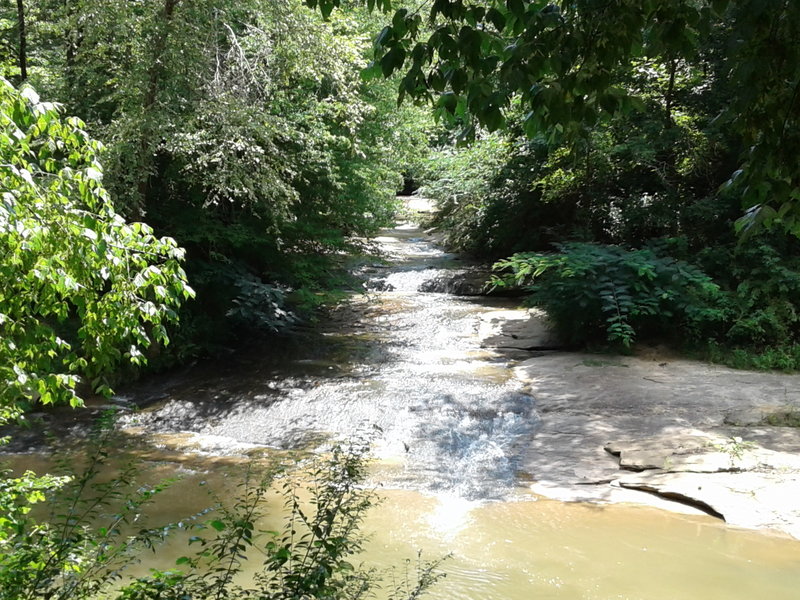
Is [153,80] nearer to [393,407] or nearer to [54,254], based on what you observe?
[393,407]

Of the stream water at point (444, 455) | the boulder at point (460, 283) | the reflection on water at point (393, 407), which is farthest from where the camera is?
the boulder at point (460, 283)

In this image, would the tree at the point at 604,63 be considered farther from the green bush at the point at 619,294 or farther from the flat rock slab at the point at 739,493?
the green bush at the point at 619,294

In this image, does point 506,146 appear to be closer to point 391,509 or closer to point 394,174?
point 394,174

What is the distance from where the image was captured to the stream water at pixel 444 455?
4582 mm

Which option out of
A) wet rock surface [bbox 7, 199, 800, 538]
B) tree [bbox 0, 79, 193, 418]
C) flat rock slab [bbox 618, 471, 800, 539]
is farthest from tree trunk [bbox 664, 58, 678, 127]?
tree [bbox 0, 79, 193, 418]

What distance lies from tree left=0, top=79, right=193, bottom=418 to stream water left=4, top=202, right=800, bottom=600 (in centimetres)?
124

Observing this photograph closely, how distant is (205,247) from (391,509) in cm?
633

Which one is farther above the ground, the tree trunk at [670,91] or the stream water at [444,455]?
the tree trunk at [670,91]

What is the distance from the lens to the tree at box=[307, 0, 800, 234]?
2.15m

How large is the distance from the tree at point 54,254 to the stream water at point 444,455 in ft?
4.05

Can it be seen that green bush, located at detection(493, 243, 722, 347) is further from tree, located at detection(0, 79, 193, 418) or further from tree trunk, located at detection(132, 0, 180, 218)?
tree, located at detection(0, 79, 193, 418)

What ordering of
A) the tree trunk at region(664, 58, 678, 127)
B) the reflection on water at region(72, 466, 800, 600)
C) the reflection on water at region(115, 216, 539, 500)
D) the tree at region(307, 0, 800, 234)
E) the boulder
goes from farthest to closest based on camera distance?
the boulder → the tree trunk at region(664, 58, 678, 127) → the reflection on water at region(115, 216, 539, 500) → the reflection on water at region(72, 466, 800, 600) → the tree at region(307, 0, 800, 234)

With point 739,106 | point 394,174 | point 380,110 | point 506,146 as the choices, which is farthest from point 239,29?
point 739,106

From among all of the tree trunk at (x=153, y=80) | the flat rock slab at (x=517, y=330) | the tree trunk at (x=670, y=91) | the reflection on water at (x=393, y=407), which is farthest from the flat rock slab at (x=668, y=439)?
the tree trunk at (x=153, y=80)
